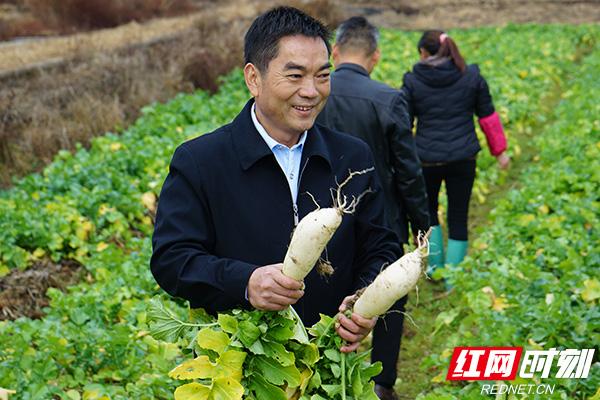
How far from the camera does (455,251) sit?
18.8 feet

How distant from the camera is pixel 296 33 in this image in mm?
2447

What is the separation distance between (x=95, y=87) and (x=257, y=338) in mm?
9046

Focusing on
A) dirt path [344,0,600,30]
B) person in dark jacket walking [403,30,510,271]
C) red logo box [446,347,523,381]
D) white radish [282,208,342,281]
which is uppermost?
white radish [282,208,342,281]

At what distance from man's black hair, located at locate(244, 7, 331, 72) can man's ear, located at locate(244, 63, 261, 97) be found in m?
0.02

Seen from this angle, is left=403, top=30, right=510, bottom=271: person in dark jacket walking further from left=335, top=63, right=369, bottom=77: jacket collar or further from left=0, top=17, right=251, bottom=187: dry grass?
left=0, top=17, right=251, bottom=187: dry grass

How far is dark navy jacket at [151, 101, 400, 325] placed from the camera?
233cm

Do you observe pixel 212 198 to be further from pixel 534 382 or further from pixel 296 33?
pixel 534 382

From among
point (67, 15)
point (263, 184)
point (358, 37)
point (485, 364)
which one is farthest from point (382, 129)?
point (67, 15)

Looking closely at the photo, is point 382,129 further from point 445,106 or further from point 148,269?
point 148,269

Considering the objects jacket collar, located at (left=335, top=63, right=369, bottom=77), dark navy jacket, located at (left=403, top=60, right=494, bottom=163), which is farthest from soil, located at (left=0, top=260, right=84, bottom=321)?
→ dark navy jacket, located at (left=403, top=60, right=494, bottom=163)

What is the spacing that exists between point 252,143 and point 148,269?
2.91 metres

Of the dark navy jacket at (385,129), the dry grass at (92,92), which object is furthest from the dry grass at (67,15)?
the dark navy jacket at (385,129)

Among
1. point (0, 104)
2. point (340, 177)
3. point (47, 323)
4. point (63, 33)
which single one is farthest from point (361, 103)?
point (63, 33)

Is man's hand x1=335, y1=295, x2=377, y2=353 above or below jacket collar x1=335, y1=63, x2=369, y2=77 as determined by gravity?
below
